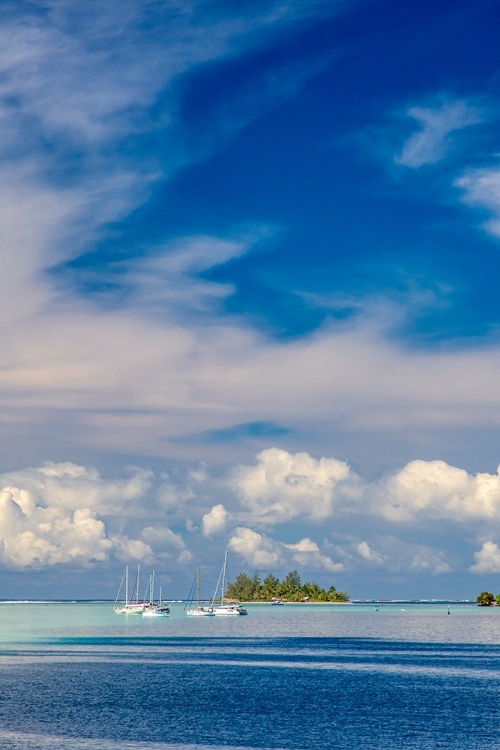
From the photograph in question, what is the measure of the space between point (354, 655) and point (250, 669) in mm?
32929

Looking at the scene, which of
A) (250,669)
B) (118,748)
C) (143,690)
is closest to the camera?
(118,748)

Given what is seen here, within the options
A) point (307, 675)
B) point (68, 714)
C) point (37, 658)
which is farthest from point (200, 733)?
point (37, 658)

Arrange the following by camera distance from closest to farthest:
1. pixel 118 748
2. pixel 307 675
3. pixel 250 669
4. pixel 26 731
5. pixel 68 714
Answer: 1. pixel 118 748
2. pixel 26 731
3. pixel 68 714
4. pixel 307 675
5. pixel 250 669

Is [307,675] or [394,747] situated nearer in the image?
[394,747]

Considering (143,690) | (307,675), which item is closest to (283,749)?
(143,690)

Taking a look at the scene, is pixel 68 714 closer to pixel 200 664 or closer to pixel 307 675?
pixel 307 675

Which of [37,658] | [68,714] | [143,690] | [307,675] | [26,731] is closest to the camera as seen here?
[26,731]

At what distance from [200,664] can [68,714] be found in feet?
176

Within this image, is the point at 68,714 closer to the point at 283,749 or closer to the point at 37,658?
the point at 283,749

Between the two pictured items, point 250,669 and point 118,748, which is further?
point 250,669

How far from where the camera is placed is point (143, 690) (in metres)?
104

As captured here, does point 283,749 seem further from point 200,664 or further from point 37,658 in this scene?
point 37,658

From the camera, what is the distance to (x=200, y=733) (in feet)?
252

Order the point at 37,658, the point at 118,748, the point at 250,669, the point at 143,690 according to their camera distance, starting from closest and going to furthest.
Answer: the point at 118,748 < the point at 143,690 < the point at 250,669 < the point at 37,658
